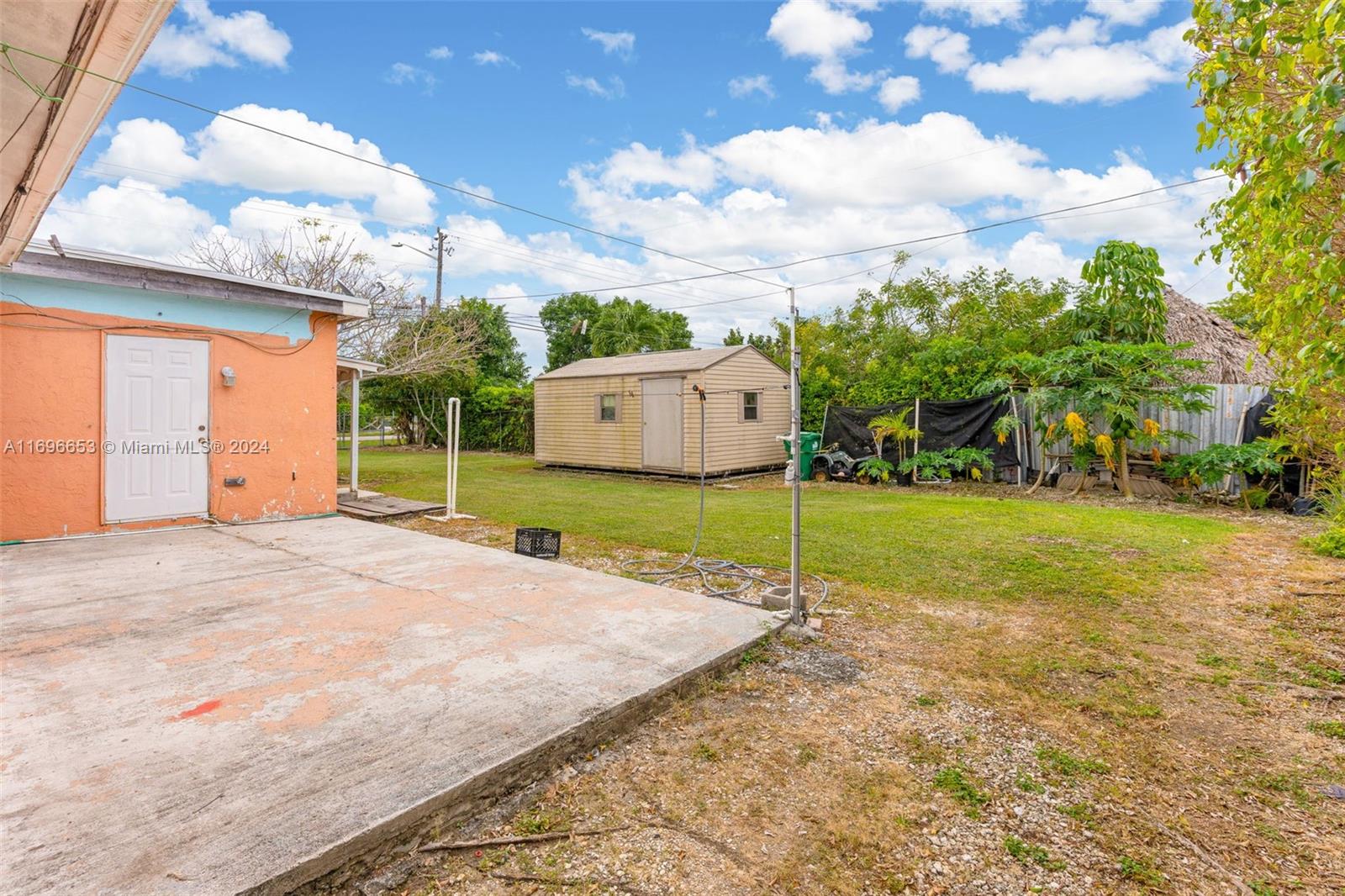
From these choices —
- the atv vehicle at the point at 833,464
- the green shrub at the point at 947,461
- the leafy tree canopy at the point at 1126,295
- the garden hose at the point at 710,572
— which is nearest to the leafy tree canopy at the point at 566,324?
the atv vehicle at the point at 833,464

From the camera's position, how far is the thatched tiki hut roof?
938 centimetres

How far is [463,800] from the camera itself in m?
1.87

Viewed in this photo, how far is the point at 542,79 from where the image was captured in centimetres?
945

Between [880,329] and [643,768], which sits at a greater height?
[880,329]

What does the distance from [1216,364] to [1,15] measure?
13.0 m

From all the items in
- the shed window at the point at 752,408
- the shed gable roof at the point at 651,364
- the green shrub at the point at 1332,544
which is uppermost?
the shed gable roof at the point at 651,364

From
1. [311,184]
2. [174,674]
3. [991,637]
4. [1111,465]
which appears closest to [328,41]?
[311,184]

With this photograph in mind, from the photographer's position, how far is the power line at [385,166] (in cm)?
211

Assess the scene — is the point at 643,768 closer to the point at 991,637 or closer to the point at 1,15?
the point at 991,637

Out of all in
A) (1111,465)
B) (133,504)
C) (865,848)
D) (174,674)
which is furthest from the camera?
(1111,465)

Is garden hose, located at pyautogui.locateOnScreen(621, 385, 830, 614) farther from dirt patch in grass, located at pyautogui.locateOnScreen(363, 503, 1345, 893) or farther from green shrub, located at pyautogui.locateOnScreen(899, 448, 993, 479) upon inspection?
green shrub, located at pyautogui.locateOnScreen(899, 448, 993, 479)

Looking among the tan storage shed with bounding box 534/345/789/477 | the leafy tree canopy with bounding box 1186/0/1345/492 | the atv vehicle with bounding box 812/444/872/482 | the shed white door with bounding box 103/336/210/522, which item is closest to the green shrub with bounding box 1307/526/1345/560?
the leafy tree canopy with bounding box 1186/0/1345/492

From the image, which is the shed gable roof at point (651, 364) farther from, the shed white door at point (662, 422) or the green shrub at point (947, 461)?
the green shrub at point (947, 461)

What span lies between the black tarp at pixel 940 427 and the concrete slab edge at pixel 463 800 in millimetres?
9023
